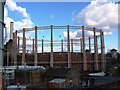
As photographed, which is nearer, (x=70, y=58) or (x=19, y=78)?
(x=19, y=78)

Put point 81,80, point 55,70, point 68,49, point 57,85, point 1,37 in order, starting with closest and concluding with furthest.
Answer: point 1,37 → point 57,85 → point 81,80 → point 55,70 → point 68,49

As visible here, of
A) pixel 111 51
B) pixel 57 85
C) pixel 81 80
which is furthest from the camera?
pixel 111 51

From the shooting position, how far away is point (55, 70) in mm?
29094

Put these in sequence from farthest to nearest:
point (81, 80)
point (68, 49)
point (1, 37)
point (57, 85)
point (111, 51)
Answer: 1. point (111, 51)
2. point (68, 49)
3. point (81, 80)
4. point (57, 85)
5. point (1, 37)

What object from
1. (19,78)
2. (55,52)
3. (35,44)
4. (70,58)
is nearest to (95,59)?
(70,58)

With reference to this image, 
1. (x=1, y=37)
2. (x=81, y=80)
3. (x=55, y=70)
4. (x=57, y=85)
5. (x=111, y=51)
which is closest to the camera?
(x=1, y=37)

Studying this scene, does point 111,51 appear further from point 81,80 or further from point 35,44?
point 81,80

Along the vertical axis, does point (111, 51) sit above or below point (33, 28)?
below

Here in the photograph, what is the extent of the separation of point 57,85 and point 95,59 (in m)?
22.9

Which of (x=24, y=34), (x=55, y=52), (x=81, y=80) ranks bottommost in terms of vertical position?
(x=81, y=80)

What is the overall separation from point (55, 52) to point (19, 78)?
1476 centimetres

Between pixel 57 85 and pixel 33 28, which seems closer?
pixel 57 85

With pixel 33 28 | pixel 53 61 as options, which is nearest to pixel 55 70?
pixel 53 61

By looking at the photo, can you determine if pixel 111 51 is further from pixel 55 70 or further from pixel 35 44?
pixel 55 70
